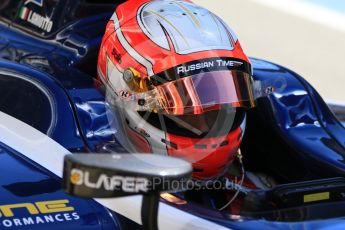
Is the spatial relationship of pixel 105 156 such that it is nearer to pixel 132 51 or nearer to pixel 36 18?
pixel 132 51

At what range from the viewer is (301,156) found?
89.4 inches

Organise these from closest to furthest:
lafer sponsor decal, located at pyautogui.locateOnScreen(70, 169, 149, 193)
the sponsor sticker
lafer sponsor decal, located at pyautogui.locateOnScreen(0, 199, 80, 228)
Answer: lafer sponsor decal, located at pyautogui.locateOnScreen(70, 169, 149, 193), lafer sponsor decal, located at pyautogui.locateOnScreen(0, 199, 80, 228), the sponsor sticker

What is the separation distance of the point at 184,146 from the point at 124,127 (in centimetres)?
18

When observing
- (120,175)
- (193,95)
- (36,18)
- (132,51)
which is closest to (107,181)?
(120,175)

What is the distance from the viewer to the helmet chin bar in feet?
4.10

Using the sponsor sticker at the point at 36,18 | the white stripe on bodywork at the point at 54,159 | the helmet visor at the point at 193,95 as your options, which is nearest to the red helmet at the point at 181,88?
the helmet visor at the point at 193,95

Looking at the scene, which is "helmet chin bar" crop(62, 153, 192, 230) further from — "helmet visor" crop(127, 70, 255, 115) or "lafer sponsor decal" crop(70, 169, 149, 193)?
"helmet visor" crop(127, 70, 255, 115)

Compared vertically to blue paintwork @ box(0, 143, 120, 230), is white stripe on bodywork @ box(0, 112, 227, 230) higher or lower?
higher

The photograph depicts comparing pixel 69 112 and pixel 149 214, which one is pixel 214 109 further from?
pixel 149 214

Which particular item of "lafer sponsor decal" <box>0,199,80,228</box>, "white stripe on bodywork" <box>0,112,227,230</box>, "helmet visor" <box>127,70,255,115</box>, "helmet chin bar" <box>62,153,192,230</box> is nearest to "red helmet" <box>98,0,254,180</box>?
"helmet visor" <box>127,70,255,115</box>

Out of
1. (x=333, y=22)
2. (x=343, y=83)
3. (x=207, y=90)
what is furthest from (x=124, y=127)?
(x=333, y=22)

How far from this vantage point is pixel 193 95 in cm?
186

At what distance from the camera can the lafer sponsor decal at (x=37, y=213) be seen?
1.60 meters

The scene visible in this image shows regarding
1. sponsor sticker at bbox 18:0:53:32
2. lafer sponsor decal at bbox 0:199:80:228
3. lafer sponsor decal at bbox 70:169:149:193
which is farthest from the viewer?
sponsor sticker at bbox 18:0:53:32
